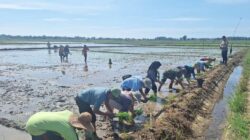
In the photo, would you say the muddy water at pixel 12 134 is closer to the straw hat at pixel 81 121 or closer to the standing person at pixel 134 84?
the standing person at pixel 134 84

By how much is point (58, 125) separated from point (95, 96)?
2.52 meters

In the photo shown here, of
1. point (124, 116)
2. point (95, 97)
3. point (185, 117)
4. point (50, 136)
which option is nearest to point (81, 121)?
point (50, 136)

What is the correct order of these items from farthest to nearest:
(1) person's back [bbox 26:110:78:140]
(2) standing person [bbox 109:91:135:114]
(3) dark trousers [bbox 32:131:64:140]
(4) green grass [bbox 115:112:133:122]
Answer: (2) standing person [bbox 109:91:135:114]
(4) green grass [bbox 115:112:133:122]
(3) dark trousers [bbox 32:131:64:140]
(1) person's back [bbox 26:110:78:140]

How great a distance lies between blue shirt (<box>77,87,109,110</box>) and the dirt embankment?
111cm

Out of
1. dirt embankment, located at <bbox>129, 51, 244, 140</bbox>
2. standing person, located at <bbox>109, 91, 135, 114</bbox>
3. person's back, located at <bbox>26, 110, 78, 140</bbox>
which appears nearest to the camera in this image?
person's back, located at <bbox>26, 110, 78, 140</bbox>

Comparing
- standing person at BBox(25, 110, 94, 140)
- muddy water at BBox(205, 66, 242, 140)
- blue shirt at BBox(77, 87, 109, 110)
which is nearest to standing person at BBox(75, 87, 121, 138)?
blue shirt at BBox(77, 87, 109, 110)

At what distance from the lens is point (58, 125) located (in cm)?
484

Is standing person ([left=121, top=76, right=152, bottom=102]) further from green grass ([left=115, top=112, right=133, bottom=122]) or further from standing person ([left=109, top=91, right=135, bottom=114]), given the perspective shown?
green grass ([left=115, top=112, right=133, bottom=122])

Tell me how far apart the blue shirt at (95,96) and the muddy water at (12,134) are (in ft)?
5.18

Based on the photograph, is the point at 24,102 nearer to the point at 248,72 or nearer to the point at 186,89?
the point at 186,89

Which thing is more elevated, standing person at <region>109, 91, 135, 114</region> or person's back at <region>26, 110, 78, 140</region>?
person's back at <region>26, 110, 78, 140</region>

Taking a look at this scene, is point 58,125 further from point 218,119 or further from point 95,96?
point 218,119

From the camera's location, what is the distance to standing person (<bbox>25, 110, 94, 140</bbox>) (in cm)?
482

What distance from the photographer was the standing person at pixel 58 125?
190 inches
